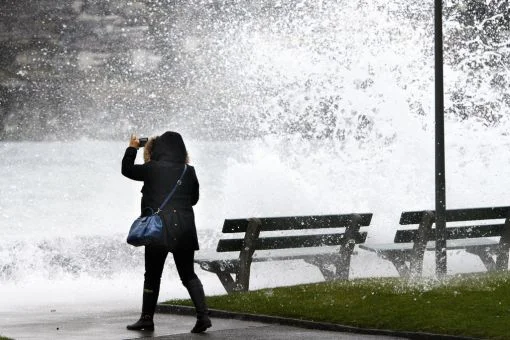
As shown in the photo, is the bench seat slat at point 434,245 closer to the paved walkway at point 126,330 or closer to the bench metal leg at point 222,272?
the bench metal leg at point 222,272

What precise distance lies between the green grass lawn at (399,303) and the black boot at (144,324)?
1.31 m

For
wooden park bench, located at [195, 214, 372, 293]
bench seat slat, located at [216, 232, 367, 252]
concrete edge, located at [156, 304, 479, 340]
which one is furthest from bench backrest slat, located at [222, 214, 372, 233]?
concrete edge, located at [156, 304, 479, 340]

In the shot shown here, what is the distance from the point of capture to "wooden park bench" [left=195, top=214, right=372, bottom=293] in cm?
1568

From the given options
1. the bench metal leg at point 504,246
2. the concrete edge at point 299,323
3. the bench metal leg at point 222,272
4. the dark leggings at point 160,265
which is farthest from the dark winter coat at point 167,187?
the bench metal leg at point 504,246

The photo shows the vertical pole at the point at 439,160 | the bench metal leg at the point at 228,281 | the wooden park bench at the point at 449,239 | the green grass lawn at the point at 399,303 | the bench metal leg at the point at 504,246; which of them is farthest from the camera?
the bench metal leg at the point at 504,246

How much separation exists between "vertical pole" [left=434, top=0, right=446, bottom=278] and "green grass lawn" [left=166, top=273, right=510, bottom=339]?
1.25 feet

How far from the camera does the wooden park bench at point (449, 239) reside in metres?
17.0

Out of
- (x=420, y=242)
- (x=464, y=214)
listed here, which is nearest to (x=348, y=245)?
(x=420, y=242)

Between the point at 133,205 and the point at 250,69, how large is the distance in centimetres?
7318

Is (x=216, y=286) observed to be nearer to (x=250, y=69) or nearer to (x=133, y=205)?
(x=133, y=205)

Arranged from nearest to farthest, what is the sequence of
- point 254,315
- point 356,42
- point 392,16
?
point 254,315 < point 356,42 < point 392,16

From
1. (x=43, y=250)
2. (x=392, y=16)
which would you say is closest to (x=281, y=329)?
(x=43, y=250)

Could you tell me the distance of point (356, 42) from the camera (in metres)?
43.2

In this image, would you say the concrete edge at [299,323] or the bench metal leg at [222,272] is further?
the bench metal leg at [222,272]
